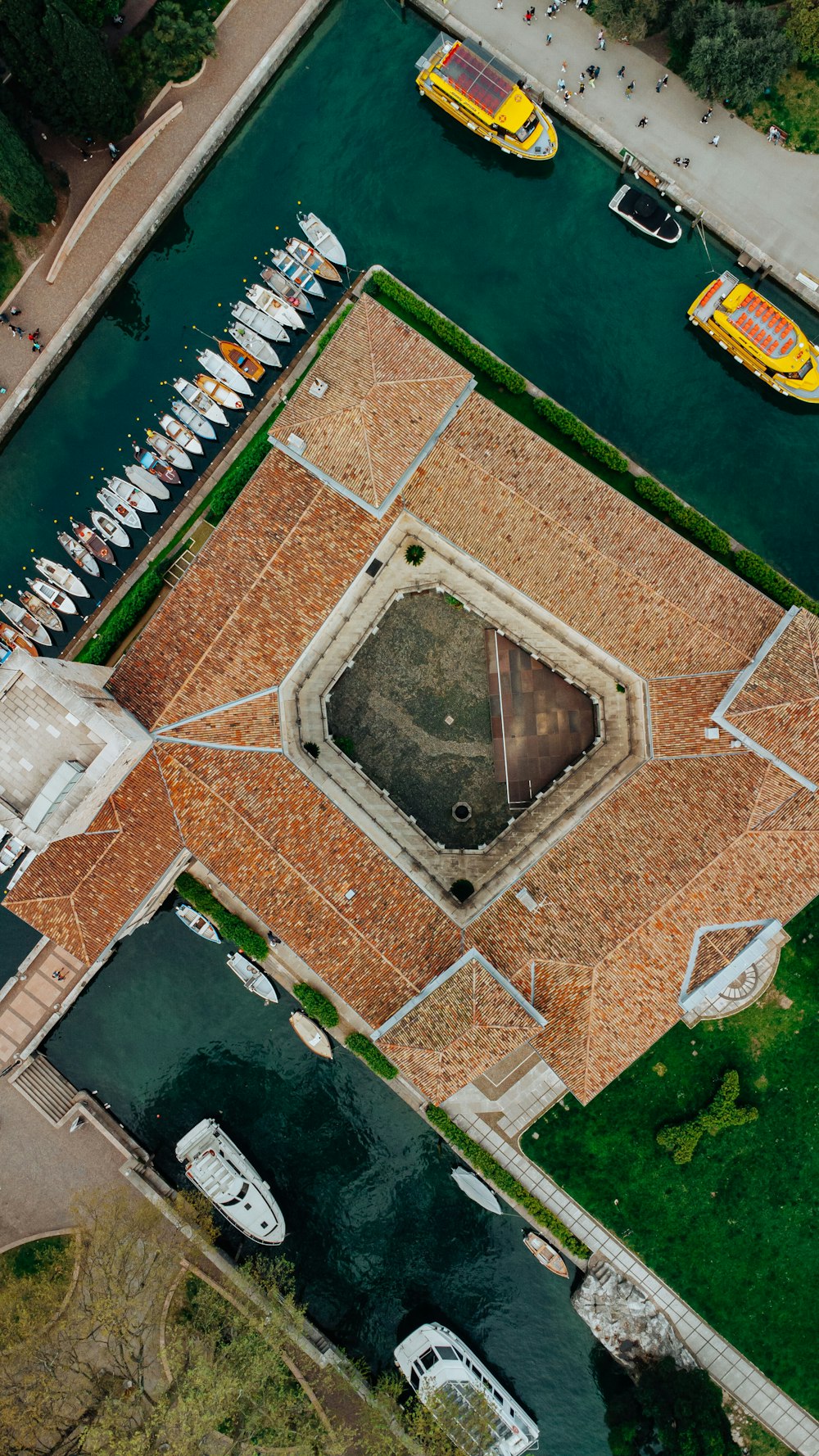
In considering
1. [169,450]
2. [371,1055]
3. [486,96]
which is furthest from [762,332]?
[371,1055]

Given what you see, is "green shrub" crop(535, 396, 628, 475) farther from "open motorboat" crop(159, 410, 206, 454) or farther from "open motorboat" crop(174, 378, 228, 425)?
"open motorboat" crop(159, 410, 206, 454)

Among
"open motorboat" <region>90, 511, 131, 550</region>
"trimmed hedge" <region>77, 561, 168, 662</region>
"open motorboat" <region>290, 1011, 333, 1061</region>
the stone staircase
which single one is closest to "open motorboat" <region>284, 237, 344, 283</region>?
"open motorboat" <region>90, 511, 131, 550</region>

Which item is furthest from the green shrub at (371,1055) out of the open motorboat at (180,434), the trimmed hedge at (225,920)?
the open motorboat at (180,434)

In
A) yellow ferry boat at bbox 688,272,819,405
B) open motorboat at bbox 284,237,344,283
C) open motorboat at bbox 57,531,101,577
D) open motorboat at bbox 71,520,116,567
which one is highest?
yellow ferry boat at bbox 688,272,819,405

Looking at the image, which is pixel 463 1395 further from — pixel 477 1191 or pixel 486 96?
pixel 486 96

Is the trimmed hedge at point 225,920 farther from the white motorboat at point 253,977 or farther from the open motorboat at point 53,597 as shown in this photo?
the open motorboat at point 53,597

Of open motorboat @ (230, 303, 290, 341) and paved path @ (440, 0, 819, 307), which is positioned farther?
open motorboat @ (230, 303, 290, 341)
